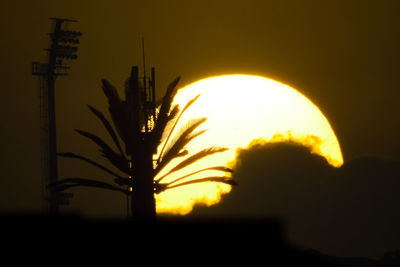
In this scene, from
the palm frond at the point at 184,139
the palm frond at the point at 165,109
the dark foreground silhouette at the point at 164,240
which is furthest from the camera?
the palm frond at the point at 184,139

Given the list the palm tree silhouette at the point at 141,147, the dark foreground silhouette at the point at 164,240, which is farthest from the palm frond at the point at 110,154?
the dark foreground silhouette at the point at 164,240

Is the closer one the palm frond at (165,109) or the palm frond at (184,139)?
the palm frond at (165,109)

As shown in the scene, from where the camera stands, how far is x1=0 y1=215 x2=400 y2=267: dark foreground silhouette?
16109 mm

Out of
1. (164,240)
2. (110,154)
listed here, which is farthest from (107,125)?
(164,240)

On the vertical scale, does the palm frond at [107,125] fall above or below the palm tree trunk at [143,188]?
above

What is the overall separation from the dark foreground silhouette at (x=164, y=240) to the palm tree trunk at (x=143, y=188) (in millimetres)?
20805

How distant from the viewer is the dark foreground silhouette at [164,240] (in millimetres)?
16109

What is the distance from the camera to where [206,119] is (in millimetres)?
39844

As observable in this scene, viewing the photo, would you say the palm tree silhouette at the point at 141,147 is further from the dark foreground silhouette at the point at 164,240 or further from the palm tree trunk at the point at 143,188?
the dark foreground silhouette at the point at 164,240

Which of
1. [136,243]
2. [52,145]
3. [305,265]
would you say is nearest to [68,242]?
[136,243]

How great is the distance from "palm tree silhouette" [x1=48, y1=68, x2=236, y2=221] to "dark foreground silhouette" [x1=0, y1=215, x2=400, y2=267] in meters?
19.9

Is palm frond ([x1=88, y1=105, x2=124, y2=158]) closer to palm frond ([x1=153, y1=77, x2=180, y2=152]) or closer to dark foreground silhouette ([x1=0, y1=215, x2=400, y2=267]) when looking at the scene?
palm frond ([x1=153, y1=77, x2=180, y2=152])

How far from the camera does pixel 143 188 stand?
40.5 m

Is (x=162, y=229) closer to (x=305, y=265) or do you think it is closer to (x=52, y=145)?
(x=305, y=265)
